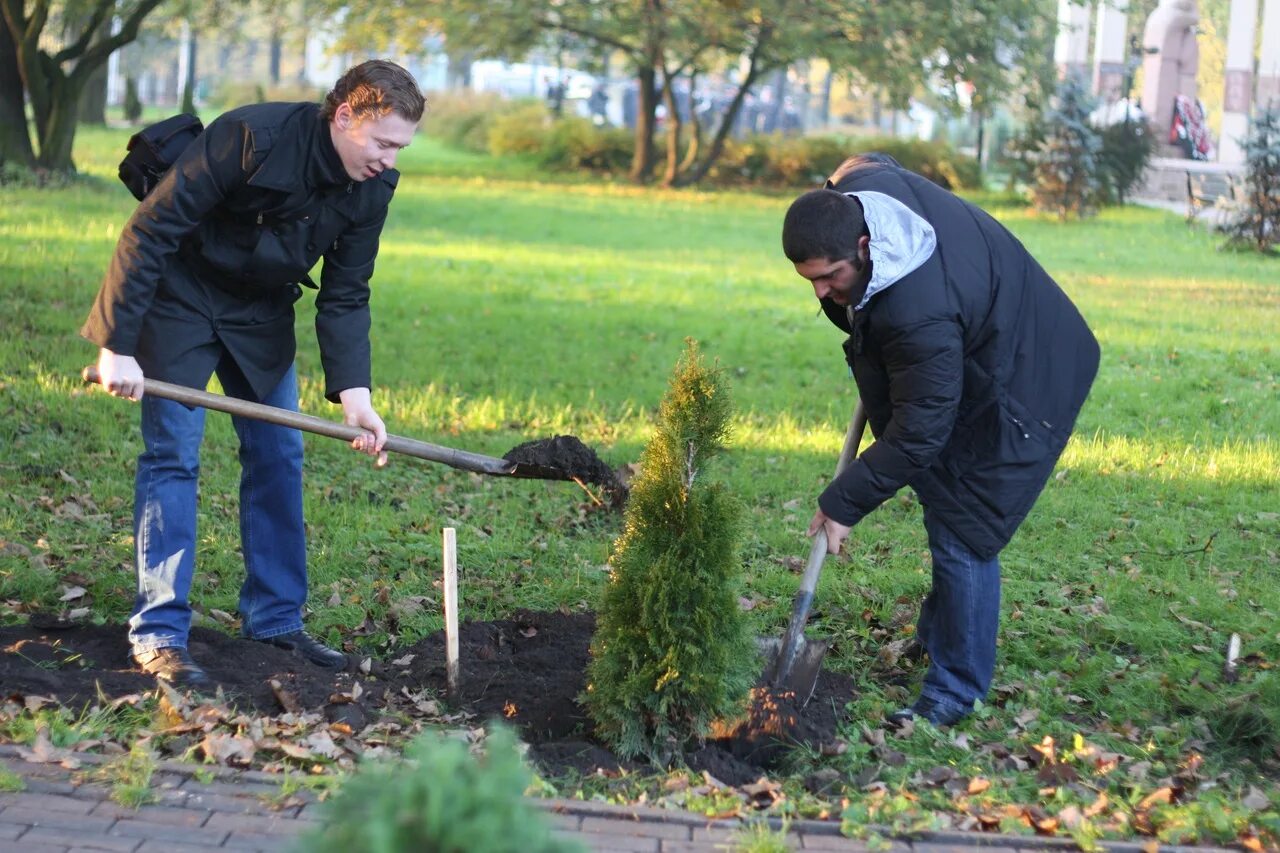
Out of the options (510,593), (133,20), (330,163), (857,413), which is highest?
(133,20)

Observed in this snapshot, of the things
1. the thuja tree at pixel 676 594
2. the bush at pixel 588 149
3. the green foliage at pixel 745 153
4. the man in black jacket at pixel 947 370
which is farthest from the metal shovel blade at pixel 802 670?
the bush at pixel 588 149

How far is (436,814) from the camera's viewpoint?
1.89 meters

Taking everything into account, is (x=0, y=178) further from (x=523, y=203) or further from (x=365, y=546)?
(x=365, y=546)

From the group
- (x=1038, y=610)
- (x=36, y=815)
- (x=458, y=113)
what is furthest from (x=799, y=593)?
(x=458, y=113)

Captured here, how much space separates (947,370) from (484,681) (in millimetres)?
2008

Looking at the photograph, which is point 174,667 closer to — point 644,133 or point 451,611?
point 451,611

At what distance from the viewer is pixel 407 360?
10.2 m

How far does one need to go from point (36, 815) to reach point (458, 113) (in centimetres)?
4223

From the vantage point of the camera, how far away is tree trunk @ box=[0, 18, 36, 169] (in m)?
19.6

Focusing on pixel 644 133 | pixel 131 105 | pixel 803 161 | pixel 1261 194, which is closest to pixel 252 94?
pixel 131 105

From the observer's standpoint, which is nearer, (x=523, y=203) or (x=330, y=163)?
(x=330, y=163)

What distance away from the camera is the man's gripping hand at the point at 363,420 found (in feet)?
15.8

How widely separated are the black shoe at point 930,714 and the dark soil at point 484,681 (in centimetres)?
22

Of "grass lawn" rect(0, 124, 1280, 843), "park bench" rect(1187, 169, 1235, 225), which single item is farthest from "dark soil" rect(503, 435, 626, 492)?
"park bench" rect(1187, 169, 1235, 225)
